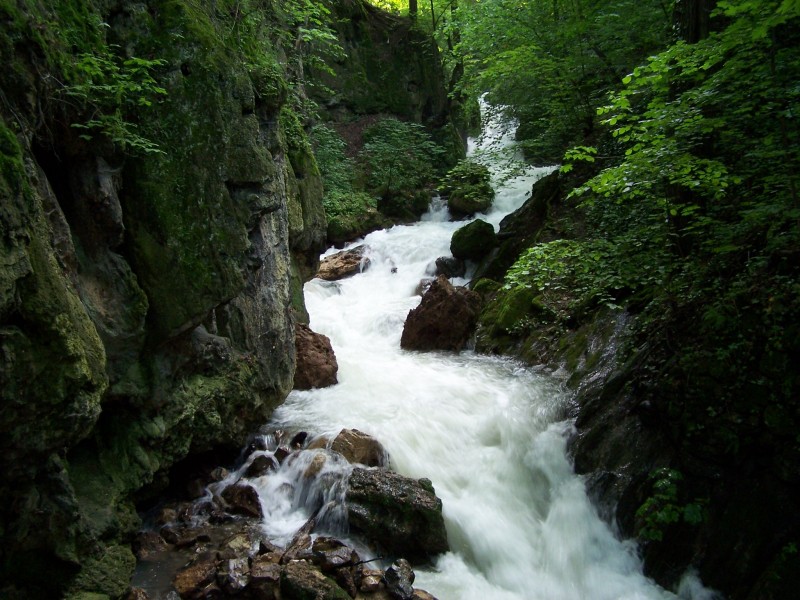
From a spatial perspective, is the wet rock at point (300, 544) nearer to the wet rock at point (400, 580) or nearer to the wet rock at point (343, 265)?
the wet rock at point (400, 580)

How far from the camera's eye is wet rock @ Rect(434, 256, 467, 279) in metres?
14.4

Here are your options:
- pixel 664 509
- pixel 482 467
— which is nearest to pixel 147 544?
pixel 482 467

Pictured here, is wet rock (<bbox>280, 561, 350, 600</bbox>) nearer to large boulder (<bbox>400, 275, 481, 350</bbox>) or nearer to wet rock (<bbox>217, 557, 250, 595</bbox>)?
wet rock (<bbox>217, 557, 250, 595</bbox>)

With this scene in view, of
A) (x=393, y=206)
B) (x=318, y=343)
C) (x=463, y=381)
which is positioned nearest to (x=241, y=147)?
(x=318, y=343)

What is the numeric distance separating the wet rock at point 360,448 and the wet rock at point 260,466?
2.54 ft

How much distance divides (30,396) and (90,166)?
2005 millimetres

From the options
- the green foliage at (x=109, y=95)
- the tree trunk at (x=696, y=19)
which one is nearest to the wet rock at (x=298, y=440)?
the green foliage at (x=109, y=95)

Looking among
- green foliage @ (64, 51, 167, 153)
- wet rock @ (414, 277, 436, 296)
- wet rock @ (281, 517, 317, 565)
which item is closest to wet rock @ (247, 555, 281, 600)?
wet rock @ (281, 517, 317, 565)

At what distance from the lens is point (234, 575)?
4582mm

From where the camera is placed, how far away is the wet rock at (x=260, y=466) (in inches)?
252

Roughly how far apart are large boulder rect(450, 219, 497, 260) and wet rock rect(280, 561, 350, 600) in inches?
421

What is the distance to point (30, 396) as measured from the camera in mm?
3205

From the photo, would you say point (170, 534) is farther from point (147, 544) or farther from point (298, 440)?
point (298, 440)

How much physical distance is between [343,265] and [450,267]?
3178 mm
